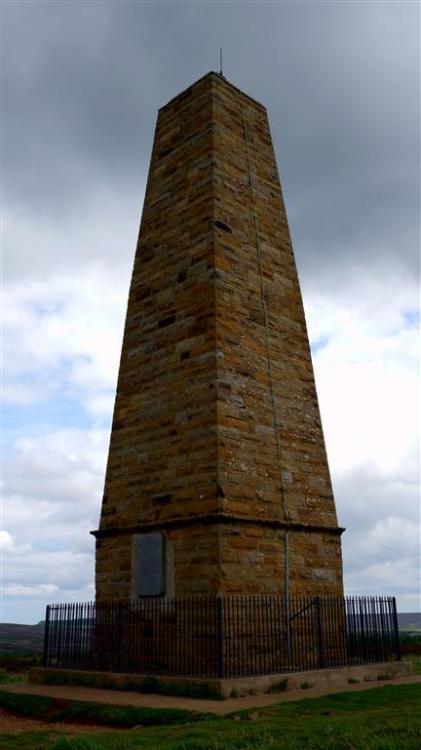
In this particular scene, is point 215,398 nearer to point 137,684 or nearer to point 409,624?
point 137,684

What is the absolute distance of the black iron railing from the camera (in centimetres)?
1173

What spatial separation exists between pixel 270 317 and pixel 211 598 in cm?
610

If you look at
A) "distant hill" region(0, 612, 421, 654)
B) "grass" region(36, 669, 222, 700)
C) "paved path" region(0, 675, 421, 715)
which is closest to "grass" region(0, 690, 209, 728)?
"paved path" region(0, 675, 421, 715)

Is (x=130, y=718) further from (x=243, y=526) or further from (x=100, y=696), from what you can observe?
(x=243, y=526)

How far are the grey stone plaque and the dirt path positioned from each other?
1966 mm

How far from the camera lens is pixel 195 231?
15.1 meters

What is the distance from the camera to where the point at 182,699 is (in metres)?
10.1

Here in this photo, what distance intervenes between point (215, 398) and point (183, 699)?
5.07 meters

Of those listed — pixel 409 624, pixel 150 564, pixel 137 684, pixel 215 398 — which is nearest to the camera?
pixel 137 684

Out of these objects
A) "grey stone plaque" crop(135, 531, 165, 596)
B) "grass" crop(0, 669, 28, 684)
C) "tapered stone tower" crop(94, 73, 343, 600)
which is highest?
"tapered stone tower" crop(94, 73, 343, 600)

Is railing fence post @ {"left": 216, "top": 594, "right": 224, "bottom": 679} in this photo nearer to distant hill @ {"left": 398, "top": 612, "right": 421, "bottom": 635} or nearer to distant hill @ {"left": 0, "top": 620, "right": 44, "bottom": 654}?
distant hill @ {"left": 0, "top": 620, "right": 44, "bottom": 654}

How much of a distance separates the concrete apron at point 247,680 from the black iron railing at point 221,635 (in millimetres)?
506

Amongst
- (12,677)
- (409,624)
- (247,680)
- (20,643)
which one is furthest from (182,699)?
(409,624)

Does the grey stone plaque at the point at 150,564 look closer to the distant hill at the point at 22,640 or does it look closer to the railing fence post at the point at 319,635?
the railing fence post at the point at 319,635
